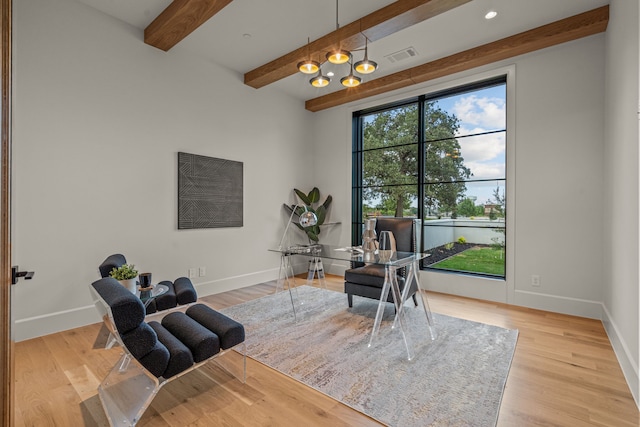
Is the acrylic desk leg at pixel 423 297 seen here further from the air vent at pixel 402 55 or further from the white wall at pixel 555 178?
the air vent at pixel 402 55

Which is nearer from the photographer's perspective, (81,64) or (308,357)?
(308,357)

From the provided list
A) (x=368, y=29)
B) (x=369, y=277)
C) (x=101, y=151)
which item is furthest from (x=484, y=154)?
(x=101, y=151)

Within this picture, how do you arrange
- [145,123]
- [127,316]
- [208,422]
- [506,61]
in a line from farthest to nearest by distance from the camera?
[506,61], [145,123], [208,422], [127,316]

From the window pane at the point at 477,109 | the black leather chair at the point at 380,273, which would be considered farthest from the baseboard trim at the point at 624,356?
the window pane at the point at 477,109

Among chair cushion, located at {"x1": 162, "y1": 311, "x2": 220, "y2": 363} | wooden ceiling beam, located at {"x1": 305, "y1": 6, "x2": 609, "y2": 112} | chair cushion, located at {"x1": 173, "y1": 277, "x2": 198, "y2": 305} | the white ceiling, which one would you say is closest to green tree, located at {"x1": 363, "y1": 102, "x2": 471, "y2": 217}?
wooden ceiling beam, located at {"x1": 305, "y1": 6, "x2": 609, "y2": 112}

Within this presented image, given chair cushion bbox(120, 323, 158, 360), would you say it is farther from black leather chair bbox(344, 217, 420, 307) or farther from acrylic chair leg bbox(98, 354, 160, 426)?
black leather chair bbox(344, 217, 420, 307)

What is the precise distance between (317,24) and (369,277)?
2.87m

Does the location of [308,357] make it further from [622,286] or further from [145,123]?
[145,123]

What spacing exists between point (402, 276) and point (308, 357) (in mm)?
1517

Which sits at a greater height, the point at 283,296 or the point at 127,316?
the point at 127,316

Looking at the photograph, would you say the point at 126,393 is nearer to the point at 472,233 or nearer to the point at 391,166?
the point at 472,233

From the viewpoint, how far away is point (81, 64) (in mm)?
3152

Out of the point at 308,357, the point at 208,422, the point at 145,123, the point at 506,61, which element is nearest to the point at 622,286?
the point at 308,357

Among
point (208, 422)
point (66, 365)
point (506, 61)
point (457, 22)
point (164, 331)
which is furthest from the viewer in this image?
point (506, 61)
